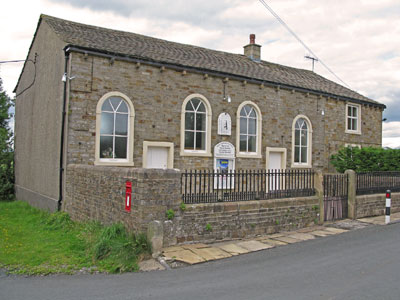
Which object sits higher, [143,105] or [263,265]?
[143,105]

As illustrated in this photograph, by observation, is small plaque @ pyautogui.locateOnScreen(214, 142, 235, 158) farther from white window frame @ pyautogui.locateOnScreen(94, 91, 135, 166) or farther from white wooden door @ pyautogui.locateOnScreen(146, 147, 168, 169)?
white window frame @ pyautogui.locateOnScreen(94, 91, 135, 166)

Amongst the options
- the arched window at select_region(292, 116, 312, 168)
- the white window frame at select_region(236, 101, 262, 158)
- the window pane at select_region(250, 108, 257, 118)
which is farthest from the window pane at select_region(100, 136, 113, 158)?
the arched window at select_region(292, 116, 312, 168)

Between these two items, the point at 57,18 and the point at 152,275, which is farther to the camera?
the point at 57,18

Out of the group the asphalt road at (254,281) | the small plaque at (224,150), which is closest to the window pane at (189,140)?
the small plaque at (224,150)

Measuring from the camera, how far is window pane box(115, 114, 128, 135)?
13.4m

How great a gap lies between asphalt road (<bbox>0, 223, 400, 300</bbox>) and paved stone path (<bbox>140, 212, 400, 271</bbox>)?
34cm

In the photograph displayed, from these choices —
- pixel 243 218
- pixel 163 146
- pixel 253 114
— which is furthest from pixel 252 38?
pixel 243 218

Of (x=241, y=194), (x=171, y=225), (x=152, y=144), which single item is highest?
(x=152, y=144)

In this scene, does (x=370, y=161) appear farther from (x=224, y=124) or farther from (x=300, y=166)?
(x=224, y=124)

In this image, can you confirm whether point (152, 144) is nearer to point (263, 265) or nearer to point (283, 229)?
point (283, 229)

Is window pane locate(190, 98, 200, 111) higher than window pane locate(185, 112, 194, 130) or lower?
higher

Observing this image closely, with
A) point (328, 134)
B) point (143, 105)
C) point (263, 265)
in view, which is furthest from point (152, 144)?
point (328, 134)

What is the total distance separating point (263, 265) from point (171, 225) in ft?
7.67

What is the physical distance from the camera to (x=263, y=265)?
7.18 metres
